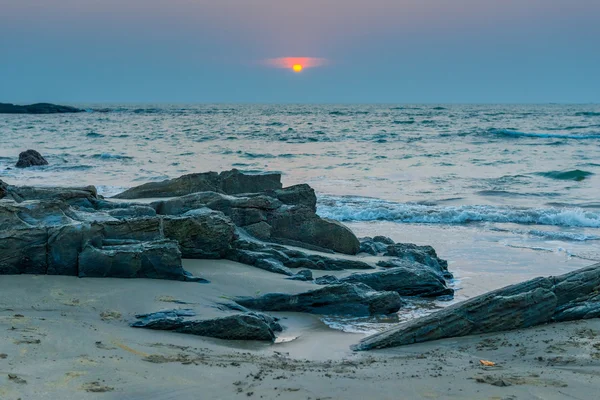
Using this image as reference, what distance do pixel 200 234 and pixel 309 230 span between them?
2.50 meters

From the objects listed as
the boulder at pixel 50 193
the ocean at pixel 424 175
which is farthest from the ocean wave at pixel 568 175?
the boulder at pixel 50 193

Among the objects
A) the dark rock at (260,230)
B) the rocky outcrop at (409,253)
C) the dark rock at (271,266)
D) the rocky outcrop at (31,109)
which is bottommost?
the rocky outcrop at (409,253)

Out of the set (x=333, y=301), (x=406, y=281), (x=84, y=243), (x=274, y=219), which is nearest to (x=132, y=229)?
(x=84, y=243)

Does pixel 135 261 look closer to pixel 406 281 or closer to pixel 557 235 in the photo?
pixel 406 281

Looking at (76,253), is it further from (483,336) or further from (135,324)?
(483,336)

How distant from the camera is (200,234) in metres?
8.84

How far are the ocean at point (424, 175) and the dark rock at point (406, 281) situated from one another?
25.5 inches

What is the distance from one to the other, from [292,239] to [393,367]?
5575 millimetres

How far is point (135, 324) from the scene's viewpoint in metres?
6.21

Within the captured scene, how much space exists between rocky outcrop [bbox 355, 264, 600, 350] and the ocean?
3.29 meters

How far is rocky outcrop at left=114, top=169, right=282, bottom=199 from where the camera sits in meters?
12.6

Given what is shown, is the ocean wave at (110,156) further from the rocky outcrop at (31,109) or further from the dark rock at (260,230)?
the rocky outcrop at (31,109)

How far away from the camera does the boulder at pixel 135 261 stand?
732cm

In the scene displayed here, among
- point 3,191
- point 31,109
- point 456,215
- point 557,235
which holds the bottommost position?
point 557,235
